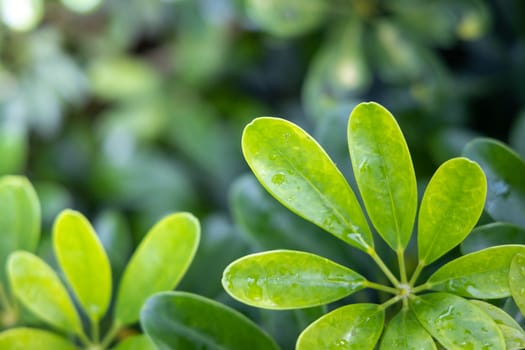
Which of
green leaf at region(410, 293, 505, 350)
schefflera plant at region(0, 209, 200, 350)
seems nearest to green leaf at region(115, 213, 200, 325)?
schefflera plant at region(0, 209, 200, 350)

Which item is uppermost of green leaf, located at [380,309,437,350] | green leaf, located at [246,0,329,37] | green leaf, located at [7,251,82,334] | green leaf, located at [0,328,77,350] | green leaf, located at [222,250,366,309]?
green leaf, located at [246,0,329,37]

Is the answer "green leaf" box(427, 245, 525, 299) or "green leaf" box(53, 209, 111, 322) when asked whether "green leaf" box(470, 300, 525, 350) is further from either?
"green leaf" box(53, 209, 111, 322)

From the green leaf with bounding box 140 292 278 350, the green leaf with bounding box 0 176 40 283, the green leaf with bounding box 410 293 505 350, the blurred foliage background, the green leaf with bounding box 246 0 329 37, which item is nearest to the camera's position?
the green leaf with bounding box 410 293 505 350

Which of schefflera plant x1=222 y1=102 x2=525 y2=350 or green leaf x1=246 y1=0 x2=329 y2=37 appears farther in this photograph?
green leaf x1=246 y1=0 x2=329 y2=37

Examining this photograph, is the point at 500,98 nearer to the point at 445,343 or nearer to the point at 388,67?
the point at 388,67

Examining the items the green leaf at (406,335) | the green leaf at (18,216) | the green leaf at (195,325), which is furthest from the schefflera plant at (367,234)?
the green leaf at (18,216)

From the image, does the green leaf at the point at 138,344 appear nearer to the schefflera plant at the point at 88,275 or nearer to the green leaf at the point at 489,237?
the schefflera plant at the point at 88,275

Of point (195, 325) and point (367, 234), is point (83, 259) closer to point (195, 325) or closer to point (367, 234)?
point (195, 325)
